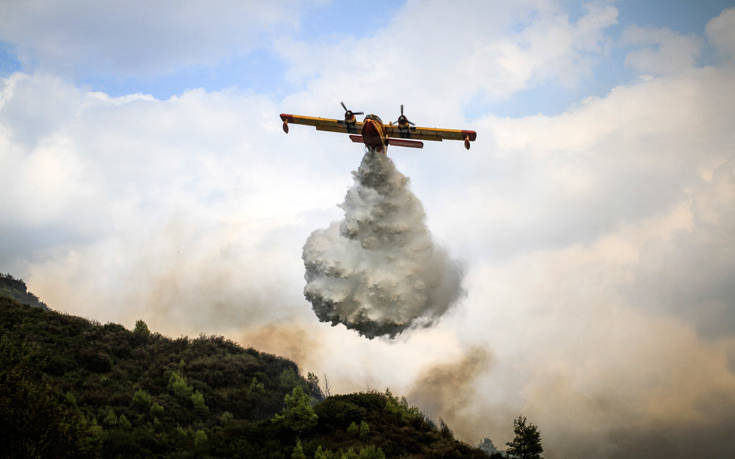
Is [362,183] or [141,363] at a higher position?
[362,183]

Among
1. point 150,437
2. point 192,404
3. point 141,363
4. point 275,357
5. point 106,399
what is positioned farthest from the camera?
point 275,357

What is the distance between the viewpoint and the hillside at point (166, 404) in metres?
27.9

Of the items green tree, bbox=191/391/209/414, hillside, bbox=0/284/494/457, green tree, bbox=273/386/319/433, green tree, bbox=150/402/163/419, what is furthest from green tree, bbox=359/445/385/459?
green tree, bbox=191/391/209/414

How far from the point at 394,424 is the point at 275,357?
3190cm

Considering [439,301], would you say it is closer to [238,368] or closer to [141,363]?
[238,368]

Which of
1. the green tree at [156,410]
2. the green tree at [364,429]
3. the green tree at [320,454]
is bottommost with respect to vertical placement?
the green tree at [320,454]

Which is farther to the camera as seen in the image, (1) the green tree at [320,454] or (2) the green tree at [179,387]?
(2) the green tree at [179,387]

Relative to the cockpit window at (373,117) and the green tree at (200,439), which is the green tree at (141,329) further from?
the cockpit window at (373,117)

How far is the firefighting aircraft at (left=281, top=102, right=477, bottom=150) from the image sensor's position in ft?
141

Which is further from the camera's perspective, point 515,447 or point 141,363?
point 141,363

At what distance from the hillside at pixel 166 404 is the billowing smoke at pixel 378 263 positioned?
6.69 m

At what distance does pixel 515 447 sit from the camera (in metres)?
41.8

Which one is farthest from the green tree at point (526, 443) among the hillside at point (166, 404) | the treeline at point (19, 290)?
the treeline at point (19, 290)

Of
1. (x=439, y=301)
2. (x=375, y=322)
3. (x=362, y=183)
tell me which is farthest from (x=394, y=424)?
(x=362, y=183)
